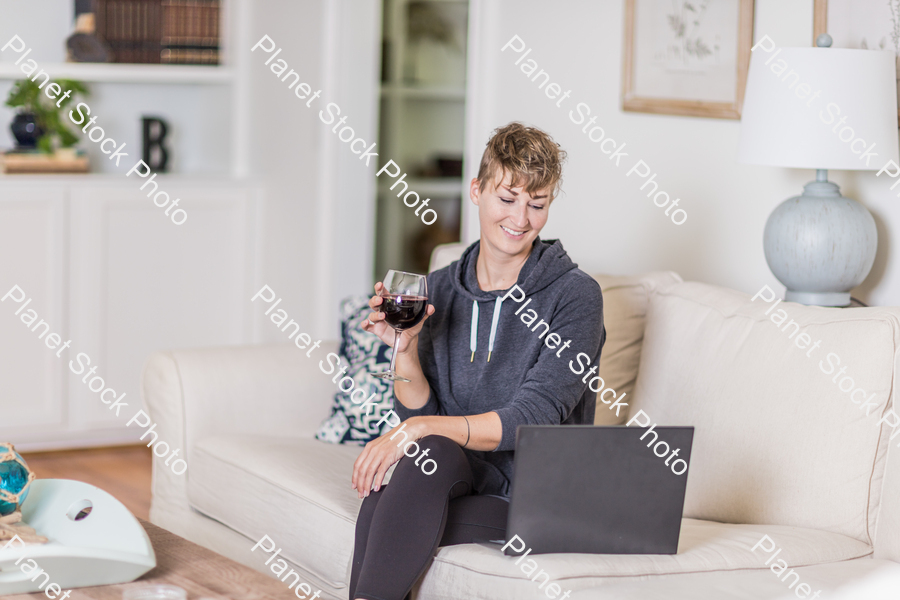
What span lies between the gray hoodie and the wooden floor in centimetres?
151

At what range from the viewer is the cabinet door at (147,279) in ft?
12.0

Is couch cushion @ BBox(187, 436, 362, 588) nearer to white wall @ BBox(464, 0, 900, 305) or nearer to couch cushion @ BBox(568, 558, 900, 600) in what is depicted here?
couch cushion @ BBox(568, 558, 900, 600)

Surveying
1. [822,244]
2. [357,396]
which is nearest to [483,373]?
[357,396]

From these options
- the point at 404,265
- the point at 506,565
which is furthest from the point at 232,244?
the point at 506,565

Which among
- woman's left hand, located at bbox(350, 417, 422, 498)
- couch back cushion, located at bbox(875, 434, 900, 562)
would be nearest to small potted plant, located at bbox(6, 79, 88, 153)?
woman's left hand, located at bbox(350, 417, 422, 498)

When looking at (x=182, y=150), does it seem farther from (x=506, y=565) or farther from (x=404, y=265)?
(x=506, y=565)

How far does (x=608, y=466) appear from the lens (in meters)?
1.62

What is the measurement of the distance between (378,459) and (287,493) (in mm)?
406

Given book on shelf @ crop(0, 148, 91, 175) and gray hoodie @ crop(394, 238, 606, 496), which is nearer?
gray hoodie @ crop(394, 238, 606, 496)

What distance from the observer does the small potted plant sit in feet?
11.9

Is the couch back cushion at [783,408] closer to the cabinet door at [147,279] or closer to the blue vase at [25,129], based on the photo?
the cabinet door at [147,279]

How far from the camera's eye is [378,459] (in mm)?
1783

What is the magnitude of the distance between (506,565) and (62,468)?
2.34m

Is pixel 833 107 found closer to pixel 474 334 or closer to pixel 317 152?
pixel 474 334
